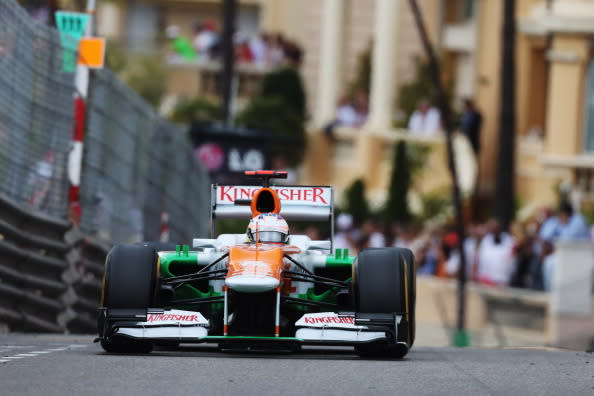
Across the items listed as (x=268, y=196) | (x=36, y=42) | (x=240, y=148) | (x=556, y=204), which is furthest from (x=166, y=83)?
(x=268, y=196)

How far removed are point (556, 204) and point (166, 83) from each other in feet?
65.8

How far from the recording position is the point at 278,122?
46.0 metres

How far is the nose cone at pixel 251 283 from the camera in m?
13.9

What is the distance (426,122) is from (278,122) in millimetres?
4268

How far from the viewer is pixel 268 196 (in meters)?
15.6

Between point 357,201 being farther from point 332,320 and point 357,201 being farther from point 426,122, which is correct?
point 332,320

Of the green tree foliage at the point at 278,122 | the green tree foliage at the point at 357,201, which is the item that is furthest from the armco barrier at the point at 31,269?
the green tree foliage at the point at 278,122

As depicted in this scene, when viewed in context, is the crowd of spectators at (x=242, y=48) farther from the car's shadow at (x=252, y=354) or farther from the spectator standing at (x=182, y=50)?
the car's shadow at (x=252, y=354)

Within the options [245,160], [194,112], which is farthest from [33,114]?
[194,112]

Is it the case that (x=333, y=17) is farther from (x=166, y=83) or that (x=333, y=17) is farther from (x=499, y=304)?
(x=499, y=304)

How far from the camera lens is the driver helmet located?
49.9ft

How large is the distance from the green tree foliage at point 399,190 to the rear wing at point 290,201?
22.7 meters

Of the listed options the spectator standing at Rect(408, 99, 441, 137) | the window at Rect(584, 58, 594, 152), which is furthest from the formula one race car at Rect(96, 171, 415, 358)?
the spectator standing at Rect(408, 99, 441, 137)

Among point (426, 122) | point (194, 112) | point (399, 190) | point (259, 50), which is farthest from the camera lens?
point (259, 50)
